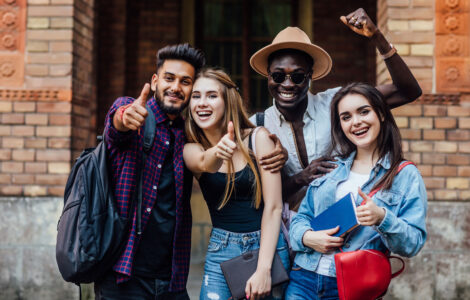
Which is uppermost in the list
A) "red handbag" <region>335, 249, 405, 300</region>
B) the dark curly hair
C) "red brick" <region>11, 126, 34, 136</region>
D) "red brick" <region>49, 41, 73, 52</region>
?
"red brick" <region>49, 41, 73, 52</region>

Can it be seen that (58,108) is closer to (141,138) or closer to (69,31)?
(69,31)

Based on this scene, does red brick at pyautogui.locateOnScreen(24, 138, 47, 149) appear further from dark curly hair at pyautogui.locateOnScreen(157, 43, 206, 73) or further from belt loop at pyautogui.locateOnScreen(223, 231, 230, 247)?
belt loop at pyautogui.locateOnScreen(223, 231, 230, 247)

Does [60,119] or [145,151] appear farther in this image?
[60,119]

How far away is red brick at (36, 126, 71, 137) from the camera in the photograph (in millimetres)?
4168

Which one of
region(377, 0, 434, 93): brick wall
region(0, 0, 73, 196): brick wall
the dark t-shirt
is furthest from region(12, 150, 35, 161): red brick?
region(377, 0, 434, 93): brick wall

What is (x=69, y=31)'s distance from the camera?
4.20 m

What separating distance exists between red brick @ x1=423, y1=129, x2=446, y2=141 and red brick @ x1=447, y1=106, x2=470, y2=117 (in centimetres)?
18

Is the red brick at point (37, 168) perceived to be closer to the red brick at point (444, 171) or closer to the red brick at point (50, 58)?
the red brick at point (50, 58)

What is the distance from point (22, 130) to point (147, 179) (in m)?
2.45

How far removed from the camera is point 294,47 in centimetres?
269

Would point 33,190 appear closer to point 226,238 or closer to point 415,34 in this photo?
point 226,238

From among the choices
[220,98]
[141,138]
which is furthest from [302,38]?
[141,138]

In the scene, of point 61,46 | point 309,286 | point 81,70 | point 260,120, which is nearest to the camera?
point 309,286

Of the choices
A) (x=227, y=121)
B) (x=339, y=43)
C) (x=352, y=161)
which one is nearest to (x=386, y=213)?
(x=352, y=161)
